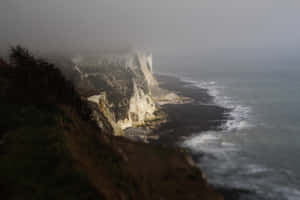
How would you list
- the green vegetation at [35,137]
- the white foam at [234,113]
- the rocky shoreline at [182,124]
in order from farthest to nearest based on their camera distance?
the white foam at [234,113] → the rocky shoreline at [182,124] → the green vegetation at [35,137]

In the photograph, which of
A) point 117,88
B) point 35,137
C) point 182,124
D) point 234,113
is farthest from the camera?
point 234,113

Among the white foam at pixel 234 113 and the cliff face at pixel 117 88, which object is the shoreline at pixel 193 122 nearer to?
the white foam at pixel 234 113

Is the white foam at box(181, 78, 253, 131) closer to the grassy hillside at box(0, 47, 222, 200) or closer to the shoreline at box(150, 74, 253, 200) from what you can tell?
the shoreline at box(150, 74, 253, 200)

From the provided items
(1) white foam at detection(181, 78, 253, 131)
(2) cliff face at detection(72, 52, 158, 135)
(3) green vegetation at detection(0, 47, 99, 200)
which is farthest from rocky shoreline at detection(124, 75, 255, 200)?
(3) green vegetation at detection(0, 47, 99, 200)

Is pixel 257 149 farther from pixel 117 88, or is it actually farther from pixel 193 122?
pixel 117 88

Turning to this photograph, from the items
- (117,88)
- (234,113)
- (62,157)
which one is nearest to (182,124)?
(117,88)

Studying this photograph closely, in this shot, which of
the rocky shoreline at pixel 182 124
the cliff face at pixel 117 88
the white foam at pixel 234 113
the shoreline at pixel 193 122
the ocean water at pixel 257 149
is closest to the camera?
the ocean water at pixel 257 149

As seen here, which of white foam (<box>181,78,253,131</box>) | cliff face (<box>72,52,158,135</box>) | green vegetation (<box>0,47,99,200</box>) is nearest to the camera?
green vegetation (<box>0,47,99,200</box>)

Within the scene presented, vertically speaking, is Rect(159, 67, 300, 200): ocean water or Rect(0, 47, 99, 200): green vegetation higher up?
Rect(0, 47, 99, 200): green vegetation

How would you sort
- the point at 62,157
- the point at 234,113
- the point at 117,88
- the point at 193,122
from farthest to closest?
1. the point at 234,113
2. the point at 117,88
3. the point at 193,122
4. the point at 62,157

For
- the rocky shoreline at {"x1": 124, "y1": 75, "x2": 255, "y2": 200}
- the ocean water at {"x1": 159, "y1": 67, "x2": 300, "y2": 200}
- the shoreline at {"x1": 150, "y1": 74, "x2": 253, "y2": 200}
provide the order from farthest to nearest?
the rocky shoreline at {"x1": 124, "y1": 75, "x2": 255, "y2": 200}, the shoreline at {"x1": 150, "y1": 74, "x2": 253, "y2": 200}, the ocean water at {"x1": 159, "y1": 67, "x2": 300, "y2": 200}

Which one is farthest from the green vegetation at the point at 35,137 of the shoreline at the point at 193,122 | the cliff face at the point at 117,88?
the cliff face at the point at 117,88
